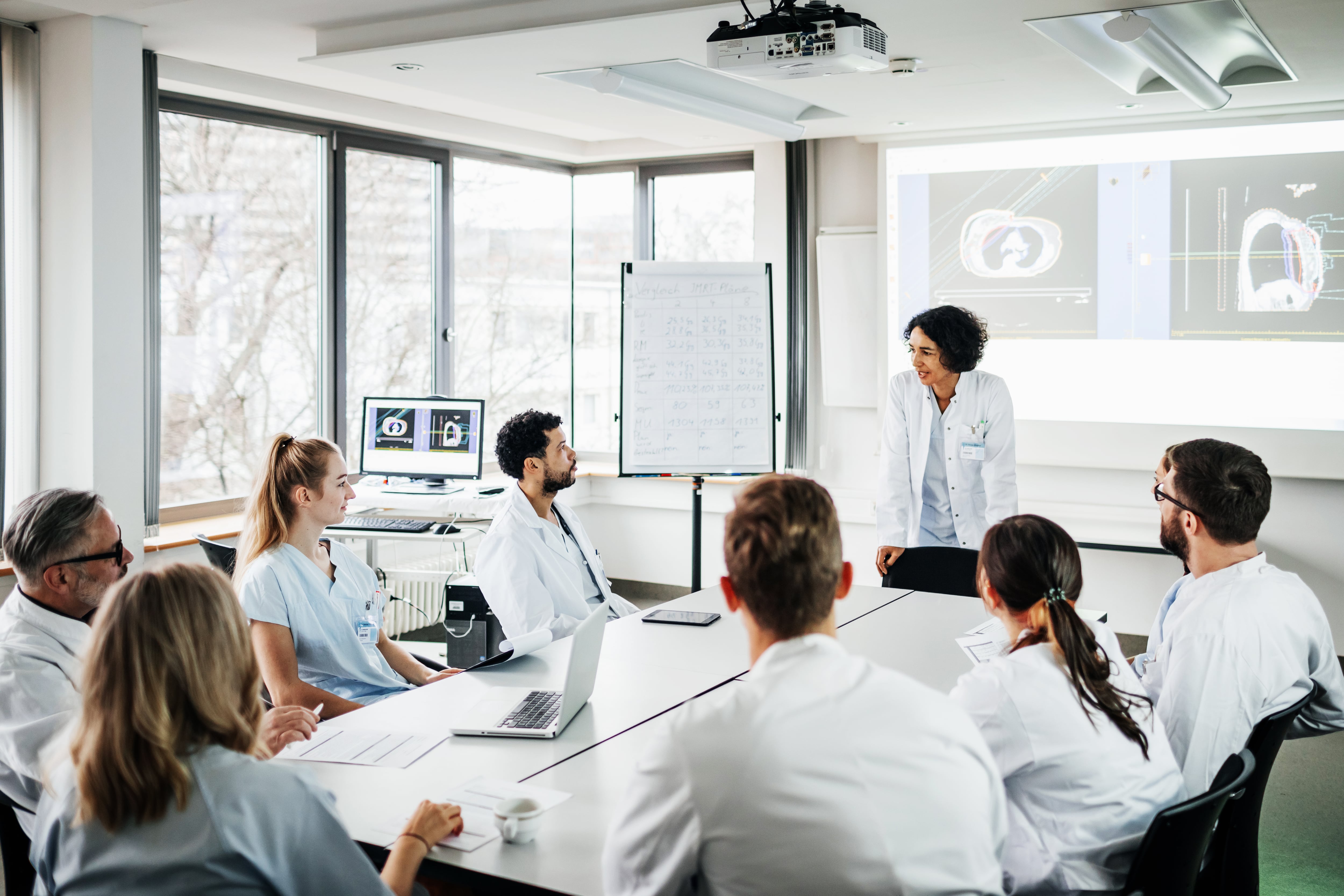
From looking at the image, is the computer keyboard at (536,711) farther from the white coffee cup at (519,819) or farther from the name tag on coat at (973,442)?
the name tag on coat at (973,442)

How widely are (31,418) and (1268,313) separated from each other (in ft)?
16.7

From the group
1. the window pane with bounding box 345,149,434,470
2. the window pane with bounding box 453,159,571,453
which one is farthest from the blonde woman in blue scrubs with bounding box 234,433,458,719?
the window pane with bounding box 453,159,571,453

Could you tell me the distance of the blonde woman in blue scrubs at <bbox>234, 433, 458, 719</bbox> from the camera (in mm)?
2520

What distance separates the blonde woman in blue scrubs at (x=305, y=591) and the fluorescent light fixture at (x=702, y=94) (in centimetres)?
220

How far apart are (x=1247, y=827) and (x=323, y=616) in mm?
2031

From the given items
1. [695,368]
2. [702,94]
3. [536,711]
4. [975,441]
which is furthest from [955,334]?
[536,711]

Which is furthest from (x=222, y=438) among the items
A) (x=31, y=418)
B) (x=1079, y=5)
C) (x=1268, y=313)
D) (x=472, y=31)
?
(x=1268, y=313)

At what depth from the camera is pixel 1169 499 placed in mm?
2338

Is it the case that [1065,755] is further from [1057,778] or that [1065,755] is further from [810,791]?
[810,791]

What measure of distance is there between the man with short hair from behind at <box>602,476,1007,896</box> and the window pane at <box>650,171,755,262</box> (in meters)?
5.09

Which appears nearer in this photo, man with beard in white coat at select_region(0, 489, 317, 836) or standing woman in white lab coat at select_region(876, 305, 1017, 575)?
man with beard in white coat at select_region(0, 489, 317, 836)

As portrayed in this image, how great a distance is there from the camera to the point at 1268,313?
4.94 meters

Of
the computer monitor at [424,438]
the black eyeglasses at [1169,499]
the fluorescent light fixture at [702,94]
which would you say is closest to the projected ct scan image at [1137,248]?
the fluorescent light fixture at [702,94]

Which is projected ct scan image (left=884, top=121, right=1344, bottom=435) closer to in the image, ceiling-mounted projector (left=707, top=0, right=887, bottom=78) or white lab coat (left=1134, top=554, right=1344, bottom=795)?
ceiling-mounted projector (left=707, top=0, right=887, bottom=78)
